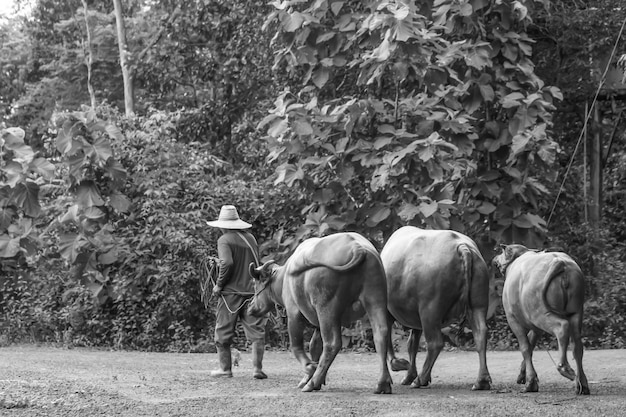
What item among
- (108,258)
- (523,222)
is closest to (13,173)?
(108,258)

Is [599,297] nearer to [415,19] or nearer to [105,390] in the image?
[415,19]

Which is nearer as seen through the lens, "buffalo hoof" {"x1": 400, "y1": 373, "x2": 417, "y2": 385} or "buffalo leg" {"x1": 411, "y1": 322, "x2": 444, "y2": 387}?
"buffalo leg" {"x1": 411, "y1": 322, "x2": 444, "y2": 387}

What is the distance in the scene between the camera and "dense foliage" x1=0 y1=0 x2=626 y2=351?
1519cm

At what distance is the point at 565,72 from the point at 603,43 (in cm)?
98

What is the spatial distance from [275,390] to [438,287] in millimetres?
1907

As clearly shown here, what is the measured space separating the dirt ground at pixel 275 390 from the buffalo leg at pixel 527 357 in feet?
0.36

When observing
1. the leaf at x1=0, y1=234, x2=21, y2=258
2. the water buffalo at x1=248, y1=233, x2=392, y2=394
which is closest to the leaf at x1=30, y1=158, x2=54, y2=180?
the leaf at x1=0, y1=234, x2=21, y2=258

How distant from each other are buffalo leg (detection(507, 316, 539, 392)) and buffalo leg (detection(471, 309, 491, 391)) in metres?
0.34

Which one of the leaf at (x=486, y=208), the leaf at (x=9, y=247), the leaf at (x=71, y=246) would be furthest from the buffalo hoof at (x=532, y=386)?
the leaf at (x=9, y=247)

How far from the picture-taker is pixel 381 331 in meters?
9.65

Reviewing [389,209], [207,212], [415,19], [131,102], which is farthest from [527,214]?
[131,102]

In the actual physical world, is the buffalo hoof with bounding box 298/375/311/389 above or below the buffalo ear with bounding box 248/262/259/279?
below

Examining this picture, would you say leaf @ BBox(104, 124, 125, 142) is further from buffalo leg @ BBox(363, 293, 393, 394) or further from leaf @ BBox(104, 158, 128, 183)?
buffalo leg @ BBox(363, 293, 393, 394)

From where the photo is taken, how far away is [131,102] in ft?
79.6
